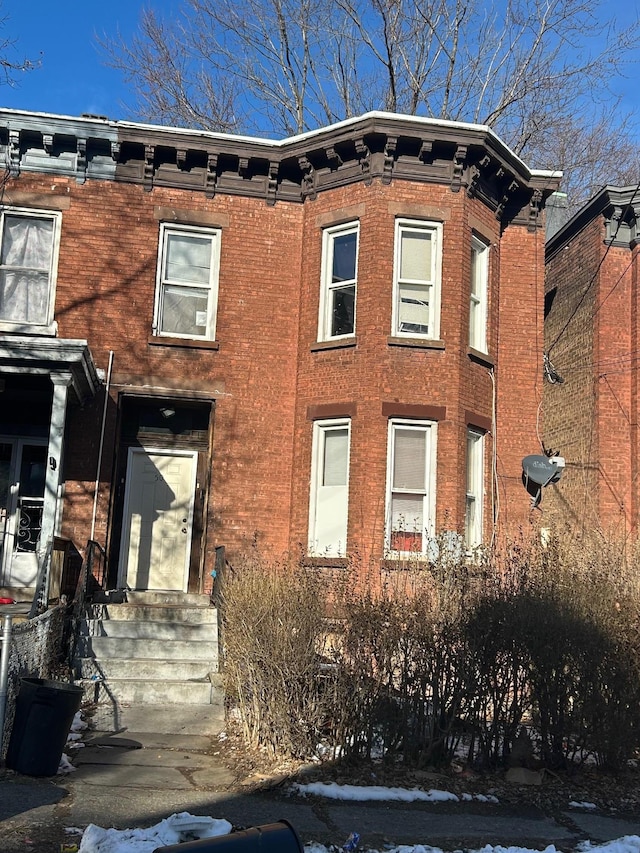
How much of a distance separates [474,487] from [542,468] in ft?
3.50

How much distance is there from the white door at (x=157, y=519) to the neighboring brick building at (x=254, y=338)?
0.10 ft

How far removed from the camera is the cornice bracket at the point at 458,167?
12492 mm

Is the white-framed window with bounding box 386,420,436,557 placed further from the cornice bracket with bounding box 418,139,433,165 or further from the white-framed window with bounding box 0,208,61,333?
the white-framed window with bounding box 0,208,61,333

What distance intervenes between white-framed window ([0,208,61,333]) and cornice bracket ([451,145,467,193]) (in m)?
6.01

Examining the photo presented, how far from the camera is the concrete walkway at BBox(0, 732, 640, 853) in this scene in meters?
5.68

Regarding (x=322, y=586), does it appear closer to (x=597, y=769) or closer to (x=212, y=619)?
(x=597, y=769)

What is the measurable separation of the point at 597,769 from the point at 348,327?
730 cm

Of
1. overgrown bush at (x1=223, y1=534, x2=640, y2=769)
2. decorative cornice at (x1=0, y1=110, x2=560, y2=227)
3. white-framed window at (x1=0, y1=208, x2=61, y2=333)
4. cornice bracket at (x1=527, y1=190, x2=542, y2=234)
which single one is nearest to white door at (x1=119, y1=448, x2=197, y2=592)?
white-framed window at (x1=0, y1=208, x2=61, y2=333)

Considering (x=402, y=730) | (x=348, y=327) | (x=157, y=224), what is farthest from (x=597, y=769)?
(x=157, y=224)

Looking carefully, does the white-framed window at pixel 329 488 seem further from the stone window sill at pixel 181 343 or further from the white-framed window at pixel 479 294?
the white-framed window at pixel 479 294

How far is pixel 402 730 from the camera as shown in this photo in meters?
7.17

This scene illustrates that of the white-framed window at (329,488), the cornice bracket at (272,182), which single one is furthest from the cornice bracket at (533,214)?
the white-framed window at (329,488)

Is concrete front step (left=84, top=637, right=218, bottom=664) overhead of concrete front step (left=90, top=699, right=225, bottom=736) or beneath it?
overhead

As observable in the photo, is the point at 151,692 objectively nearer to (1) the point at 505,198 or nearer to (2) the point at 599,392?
(2) the point at 599,392
